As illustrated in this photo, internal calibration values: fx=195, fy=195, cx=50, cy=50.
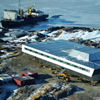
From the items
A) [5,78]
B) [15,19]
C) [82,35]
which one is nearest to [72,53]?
[5,78]

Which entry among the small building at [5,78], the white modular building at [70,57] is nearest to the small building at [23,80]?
the small building at [5,78]

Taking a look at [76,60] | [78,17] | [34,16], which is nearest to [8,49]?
[76,60]

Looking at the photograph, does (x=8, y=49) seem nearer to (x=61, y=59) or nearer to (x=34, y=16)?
(x=61, y=59)

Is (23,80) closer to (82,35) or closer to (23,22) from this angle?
(82,35)

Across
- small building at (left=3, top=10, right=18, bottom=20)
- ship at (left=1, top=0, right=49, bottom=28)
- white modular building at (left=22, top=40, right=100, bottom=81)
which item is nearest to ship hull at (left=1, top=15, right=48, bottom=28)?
ship at (left=1, top=0, right=49, bottom=28)

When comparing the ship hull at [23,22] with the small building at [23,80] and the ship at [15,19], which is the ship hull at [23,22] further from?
the small building at [23,80]

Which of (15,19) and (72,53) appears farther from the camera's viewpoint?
(15,19)

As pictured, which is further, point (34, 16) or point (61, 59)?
point (34, 16)
